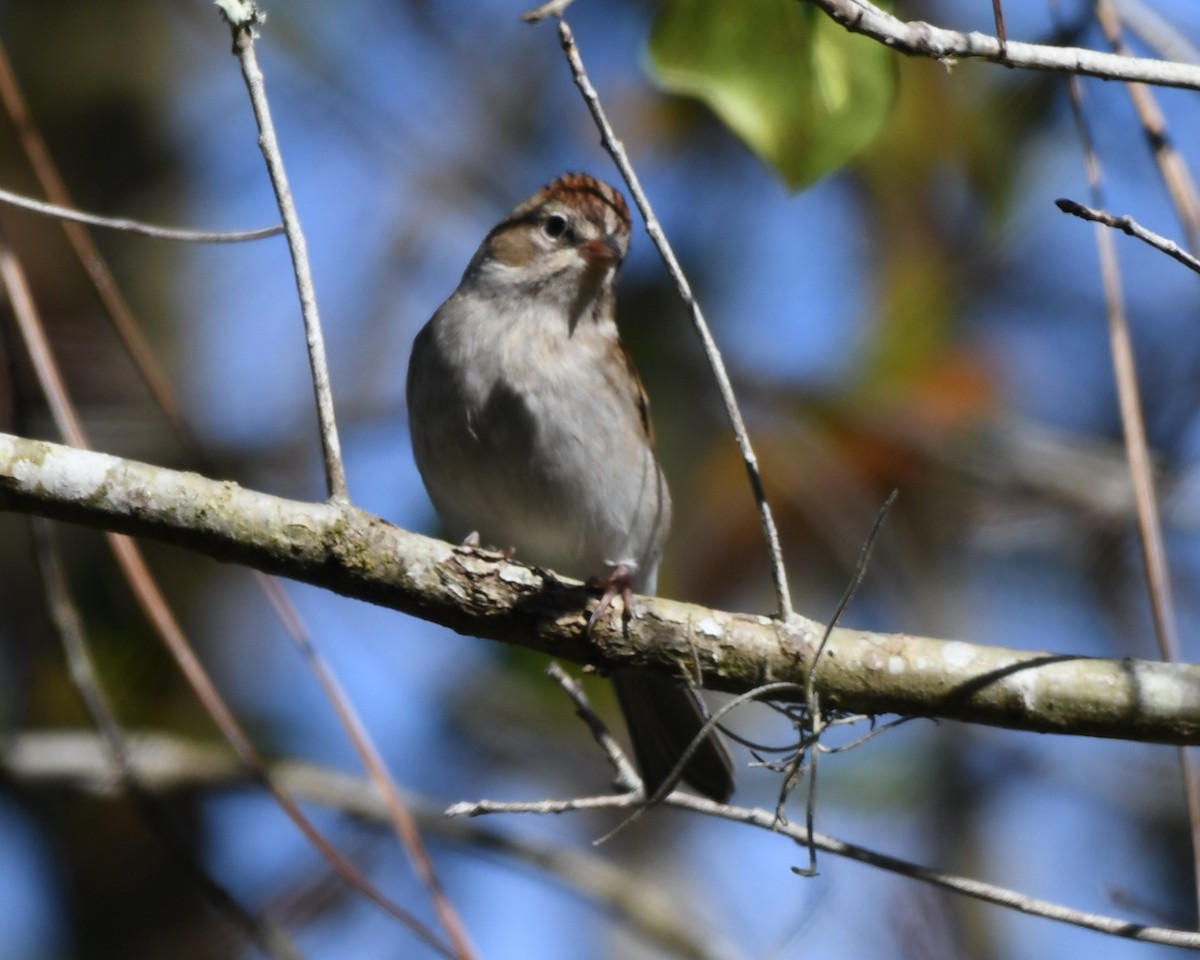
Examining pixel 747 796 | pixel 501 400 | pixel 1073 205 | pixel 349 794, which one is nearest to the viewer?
pixel 1073 205

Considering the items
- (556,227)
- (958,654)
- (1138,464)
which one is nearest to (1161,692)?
(958,654)

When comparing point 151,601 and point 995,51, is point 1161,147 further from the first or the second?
point 151,601

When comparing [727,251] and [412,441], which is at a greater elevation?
[727,251]

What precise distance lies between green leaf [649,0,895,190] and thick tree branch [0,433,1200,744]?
3.18 ft

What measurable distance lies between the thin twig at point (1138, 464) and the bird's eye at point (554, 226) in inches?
71.5

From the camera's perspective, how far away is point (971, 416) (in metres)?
6.73

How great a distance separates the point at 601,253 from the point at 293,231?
1.95m

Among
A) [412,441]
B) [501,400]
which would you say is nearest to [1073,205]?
[501,400]

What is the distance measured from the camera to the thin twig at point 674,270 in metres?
2.35

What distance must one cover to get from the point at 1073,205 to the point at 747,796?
4.37 meters

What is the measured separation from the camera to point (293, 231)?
2486 mm

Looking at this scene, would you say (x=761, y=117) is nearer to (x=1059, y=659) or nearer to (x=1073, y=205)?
(x=1073, y=205)

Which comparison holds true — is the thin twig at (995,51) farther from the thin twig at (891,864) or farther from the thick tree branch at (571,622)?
the thin twig at (891,864)

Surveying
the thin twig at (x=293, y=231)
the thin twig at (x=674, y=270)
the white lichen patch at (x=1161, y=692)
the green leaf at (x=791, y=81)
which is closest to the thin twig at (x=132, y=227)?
the thin twig at (x=293, y=231)
